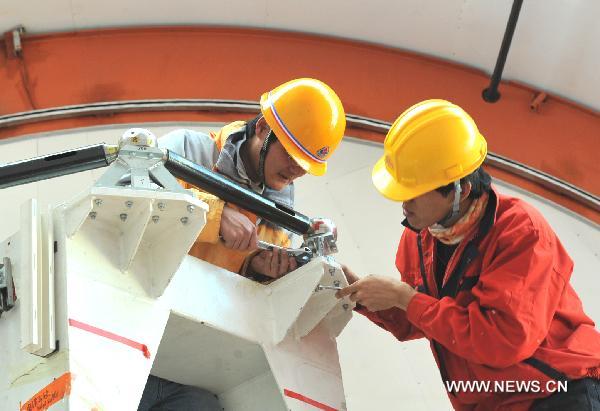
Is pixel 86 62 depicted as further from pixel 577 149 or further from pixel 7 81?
pixel 577 149

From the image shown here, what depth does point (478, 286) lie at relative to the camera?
9.07 ft

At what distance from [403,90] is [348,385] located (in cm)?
191

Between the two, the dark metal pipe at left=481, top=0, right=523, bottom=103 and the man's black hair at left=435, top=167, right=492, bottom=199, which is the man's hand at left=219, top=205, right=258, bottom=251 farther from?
the dark metal pipe at left=481, top=0, right=523, bottom=103

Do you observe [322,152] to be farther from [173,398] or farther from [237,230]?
[173,398]

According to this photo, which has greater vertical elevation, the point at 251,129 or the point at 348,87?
the point at 251,129

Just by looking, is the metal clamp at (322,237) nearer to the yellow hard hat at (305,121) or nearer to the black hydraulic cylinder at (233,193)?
the black hydraulic cylinder at (233,193)

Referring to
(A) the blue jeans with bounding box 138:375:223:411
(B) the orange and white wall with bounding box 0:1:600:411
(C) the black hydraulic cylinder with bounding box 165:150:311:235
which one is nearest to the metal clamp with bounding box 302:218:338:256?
(C) the black hydraulic cylinder with bounding box 165:150:311:235

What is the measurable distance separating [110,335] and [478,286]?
1115 mm

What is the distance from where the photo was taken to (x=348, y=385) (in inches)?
158

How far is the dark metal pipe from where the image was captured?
473 centimetres

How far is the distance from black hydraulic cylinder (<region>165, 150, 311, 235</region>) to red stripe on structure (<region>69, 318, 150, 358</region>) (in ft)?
1.61

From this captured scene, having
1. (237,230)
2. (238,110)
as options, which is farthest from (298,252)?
(238,110)

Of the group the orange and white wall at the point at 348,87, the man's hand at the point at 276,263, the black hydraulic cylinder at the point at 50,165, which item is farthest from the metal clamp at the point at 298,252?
the orange and white wall at the point at 348,87

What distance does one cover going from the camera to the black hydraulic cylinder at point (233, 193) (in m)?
2.58
